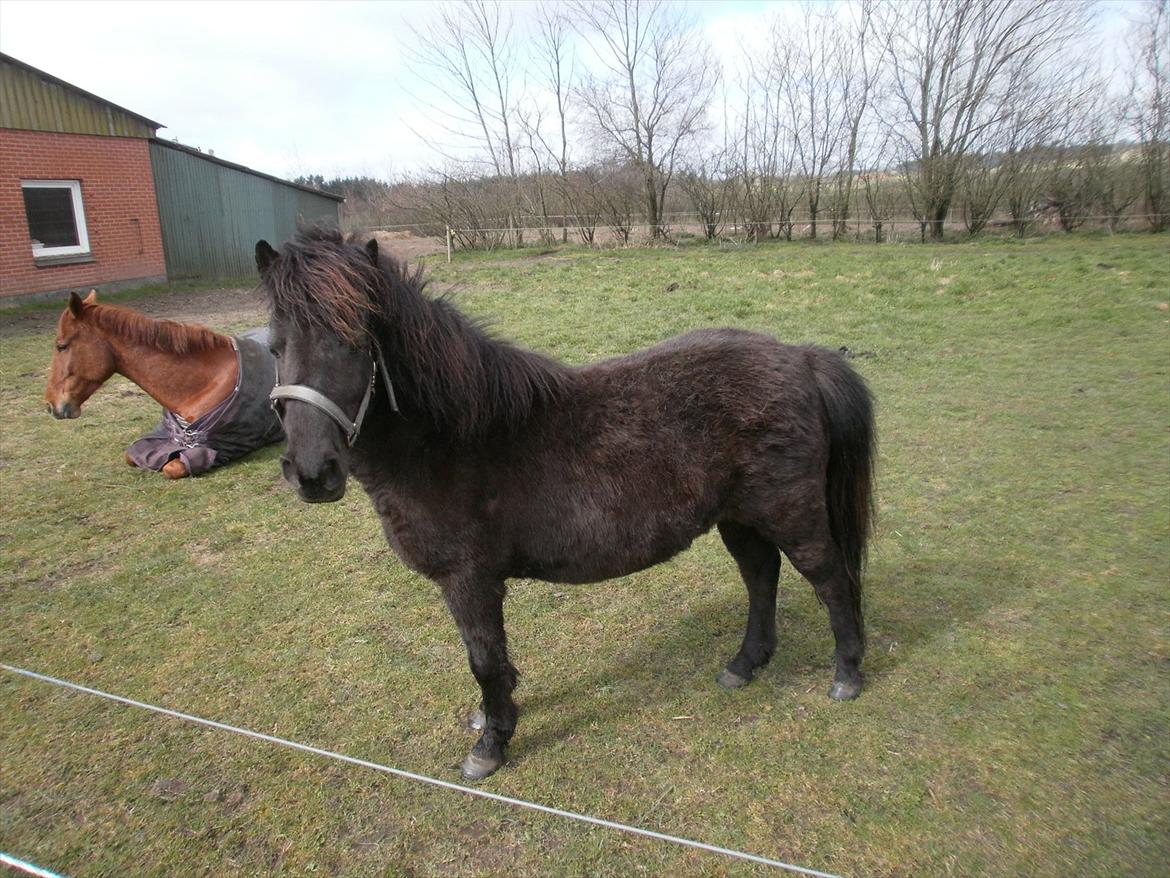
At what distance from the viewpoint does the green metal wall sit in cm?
1750

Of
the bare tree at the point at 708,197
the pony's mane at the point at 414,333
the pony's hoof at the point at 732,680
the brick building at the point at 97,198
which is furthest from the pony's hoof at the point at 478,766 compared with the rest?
the bare tree at the point at 708,197

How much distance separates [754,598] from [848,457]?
0.84 metres

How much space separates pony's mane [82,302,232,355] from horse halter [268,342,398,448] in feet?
14.1

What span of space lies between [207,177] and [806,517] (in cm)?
2104

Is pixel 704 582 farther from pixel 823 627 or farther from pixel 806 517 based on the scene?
pixel 806 517

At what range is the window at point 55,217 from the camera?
14078mm

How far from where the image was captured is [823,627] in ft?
12.1

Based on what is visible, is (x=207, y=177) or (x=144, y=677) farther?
(x=207, y=177)

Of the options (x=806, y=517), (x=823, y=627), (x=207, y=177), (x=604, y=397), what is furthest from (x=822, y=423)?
(x=207, y=177)

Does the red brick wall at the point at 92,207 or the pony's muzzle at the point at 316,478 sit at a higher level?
the red brick wall at the point at 92,207

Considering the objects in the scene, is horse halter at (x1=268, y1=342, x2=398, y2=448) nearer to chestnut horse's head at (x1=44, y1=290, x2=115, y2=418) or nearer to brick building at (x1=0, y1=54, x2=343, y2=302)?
chestnut horse's head at (x1=44, y1=290, x2=115, y2=418)

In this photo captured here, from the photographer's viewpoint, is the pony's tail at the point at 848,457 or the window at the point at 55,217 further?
the window at the point at 55,217

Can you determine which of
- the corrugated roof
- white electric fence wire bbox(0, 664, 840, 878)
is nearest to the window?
the corrugated roof

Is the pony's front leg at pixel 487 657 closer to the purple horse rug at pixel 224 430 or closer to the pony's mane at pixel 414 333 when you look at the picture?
the pony's mane at pixel 414 333
